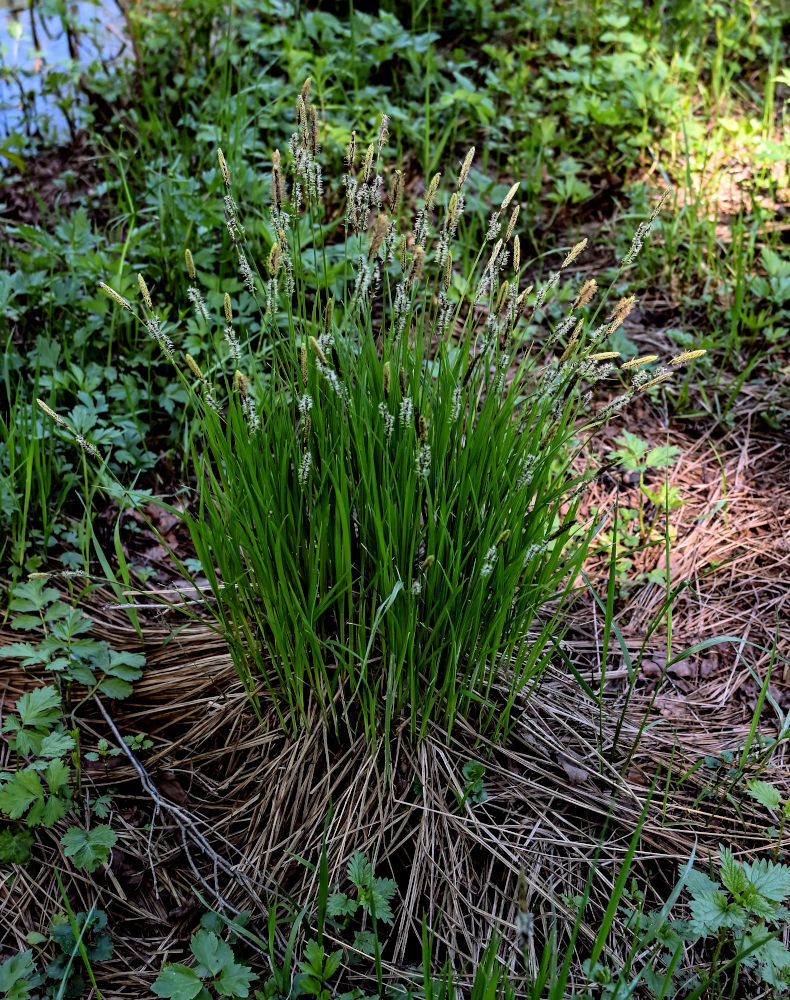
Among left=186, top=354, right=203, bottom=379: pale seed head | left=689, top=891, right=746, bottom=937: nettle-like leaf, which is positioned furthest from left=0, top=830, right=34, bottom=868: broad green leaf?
left=689, top=891, right=746, bottom=937: nettle-like leaf

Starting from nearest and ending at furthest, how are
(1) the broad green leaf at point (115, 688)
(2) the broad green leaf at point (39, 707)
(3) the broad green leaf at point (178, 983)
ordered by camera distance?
(3) the broad green leaf at point (178, 983) < (2) the broad green leaf at point (39, 707) < (1) the broad green leaf at point (115, 688)

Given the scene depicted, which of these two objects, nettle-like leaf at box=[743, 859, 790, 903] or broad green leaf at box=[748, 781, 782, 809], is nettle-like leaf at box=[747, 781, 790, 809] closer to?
broad green leaf at box=[748, 781, 782, 809]

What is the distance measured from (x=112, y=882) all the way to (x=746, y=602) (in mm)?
1793

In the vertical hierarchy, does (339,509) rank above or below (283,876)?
above

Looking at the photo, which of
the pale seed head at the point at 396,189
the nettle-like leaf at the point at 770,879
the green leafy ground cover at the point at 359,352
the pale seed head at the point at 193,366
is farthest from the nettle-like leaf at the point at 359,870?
the pale seed head at the point at 396,189

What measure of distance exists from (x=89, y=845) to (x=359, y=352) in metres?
1.15

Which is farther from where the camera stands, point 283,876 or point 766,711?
point 766,711

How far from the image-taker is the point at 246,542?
1622 millimetres

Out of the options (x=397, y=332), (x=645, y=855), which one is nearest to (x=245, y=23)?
(x=397, y=332)

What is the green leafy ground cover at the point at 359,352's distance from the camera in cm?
152

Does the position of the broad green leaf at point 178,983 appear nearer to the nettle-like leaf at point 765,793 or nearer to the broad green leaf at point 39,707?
the broad green leaf at point 39,707

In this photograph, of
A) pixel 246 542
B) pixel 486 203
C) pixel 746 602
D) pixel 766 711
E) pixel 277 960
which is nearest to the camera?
pixel 277 960

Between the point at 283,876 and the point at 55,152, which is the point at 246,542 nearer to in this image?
the point at 283,876

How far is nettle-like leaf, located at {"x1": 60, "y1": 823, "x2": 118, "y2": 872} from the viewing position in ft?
5.15
